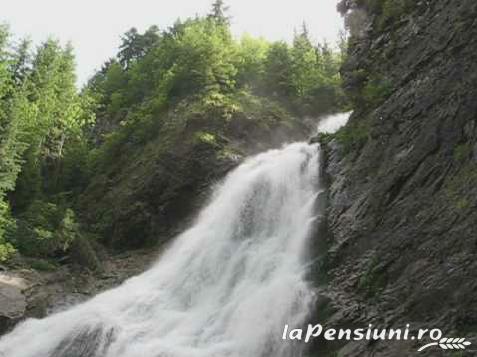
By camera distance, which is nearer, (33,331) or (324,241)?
(324,241)

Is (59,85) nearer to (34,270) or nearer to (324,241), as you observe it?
(34,270)

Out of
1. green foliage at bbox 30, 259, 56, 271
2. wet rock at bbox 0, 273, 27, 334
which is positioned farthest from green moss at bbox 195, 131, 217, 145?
wet rock at bbox 0, 273, 27, 334

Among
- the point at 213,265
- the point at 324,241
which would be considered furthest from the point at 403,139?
the point at 213,265

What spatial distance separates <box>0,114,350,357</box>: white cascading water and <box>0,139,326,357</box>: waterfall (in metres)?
0.04

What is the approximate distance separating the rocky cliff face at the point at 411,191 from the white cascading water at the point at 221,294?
1.53m

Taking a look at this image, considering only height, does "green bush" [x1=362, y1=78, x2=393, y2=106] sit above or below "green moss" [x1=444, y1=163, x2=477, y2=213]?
above

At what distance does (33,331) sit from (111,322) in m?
3.16

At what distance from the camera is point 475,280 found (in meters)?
9.11

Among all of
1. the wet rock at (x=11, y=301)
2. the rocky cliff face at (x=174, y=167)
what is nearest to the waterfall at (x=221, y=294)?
the wet rock at (x=11, y=301)

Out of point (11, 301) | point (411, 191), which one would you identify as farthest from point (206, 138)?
point (411, 191)

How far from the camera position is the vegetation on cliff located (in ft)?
84.6

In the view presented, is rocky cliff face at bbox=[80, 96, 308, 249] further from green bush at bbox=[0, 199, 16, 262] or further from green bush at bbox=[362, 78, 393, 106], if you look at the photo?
green bush at bbox=[362, 78, 393, 106]

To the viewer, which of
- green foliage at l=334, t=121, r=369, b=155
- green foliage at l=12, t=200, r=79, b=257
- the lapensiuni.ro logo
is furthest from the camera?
green foliage at l=12, t=200, r=79, b=257

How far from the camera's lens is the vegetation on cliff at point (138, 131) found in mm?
25781
